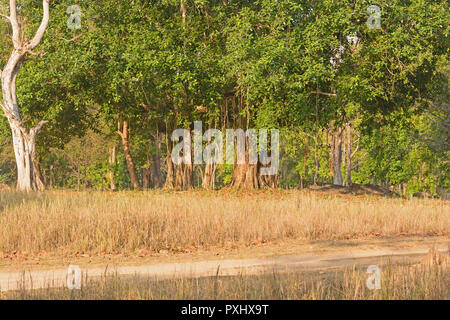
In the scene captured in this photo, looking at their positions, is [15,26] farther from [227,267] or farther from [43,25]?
[227,267]

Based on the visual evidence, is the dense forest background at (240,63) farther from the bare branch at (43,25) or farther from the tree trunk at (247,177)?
the bare branch at (43,25)

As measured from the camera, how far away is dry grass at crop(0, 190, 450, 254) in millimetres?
13648

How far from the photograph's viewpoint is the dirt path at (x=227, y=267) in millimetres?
10265

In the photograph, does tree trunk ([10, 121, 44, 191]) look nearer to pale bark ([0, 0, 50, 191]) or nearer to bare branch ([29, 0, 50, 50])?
pale bark ([0, 0, 50, 191])

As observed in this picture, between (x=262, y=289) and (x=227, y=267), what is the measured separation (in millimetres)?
2854

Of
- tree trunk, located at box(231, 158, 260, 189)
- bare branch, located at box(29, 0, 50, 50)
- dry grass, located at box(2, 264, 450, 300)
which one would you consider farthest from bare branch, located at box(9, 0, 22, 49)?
dry grass, located at box(2, 264, 450, 300)

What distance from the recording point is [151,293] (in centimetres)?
871

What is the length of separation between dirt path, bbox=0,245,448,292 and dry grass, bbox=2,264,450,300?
44 centimetres

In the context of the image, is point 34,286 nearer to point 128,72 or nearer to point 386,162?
point 128,72

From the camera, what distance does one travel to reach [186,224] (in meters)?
14.6

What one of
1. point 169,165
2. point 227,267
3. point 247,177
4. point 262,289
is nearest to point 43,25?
point 169,165

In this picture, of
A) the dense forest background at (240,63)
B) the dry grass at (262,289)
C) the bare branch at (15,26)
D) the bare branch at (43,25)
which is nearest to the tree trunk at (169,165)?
the dense forest background at (240,63)

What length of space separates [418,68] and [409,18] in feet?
10.6
